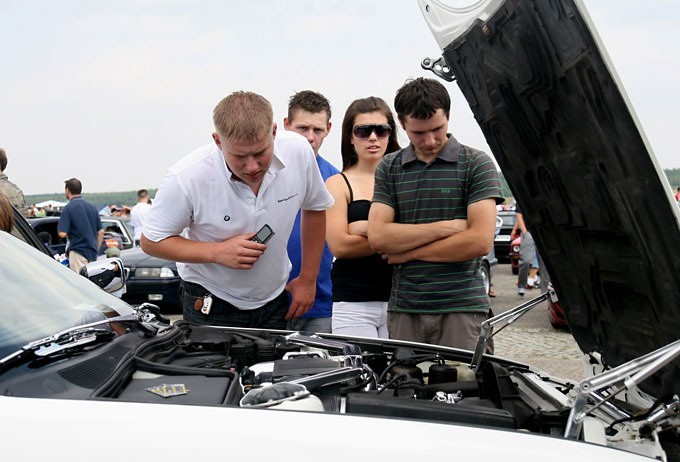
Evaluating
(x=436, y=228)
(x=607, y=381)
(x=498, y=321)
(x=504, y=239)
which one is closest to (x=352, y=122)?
(x=436, y=228)

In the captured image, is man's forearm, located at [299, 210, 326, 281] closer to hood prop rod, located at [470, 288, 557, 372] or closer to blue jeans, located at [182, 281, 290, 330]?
blue jeans, located at [182, 281, 290, 330]

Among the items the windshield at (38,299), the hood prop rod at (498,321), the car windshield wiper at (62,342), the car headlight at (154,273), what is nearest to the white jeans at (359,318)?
the hood prop rod at (498,321)

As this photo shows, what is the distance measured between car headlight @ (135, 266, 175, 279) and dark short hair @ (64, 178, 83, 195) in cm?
149

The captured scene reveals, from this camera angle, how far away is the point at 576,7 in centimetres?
185

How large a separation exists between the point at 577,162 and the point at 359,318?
2.06 metres

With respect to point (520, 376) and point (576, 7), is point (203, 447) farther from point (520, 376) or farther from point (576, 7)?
point (520, 376)

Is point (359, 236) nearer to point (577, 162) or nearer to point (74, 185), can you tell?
point (577, 162)

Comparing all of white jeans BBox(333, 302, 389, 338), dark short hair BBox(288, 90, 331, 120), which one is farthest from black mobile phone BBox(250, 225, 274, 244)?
dark short hair BBox(288, 90, 331, 120)

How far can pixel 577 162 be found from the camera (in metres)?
2.22

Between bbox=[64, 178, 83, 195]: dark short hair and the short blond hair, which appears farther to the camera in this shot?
bbox=[64, 178, 83, 195]: dark short hair

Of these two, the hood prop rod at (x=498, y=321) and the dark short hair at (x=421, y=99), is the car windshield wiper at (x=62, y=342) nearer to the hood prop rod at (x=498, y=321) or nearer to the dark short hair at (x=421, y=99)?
the hood prop rod at (x=498, y=321)

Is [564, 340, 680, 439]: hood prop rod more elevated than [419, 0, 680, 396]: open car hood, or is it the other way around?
[419, 0, 680, 396]: open car hood

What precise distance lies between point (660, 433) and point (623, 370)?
477 millimetres

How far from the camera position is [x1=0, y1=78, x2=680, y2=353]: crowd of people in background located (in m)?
3.46
